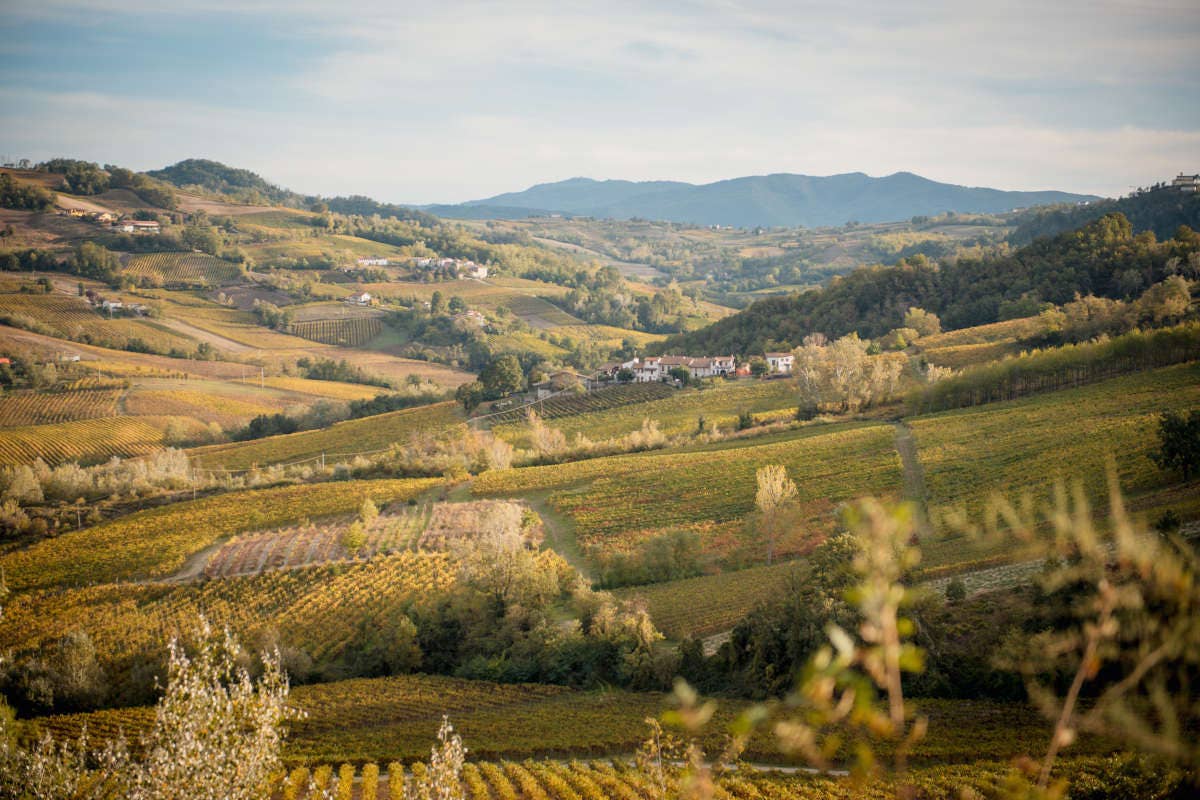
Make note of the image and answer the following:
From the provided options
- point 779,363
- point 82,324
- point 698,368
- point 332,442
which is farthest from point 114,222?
point 779,363

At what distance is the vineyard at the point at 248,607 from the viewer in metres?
35.5

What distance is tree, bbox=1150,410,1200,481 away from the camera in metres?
32.2

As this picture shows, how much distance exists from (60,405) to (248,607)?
54.9m

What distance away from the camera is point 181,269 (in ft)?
466

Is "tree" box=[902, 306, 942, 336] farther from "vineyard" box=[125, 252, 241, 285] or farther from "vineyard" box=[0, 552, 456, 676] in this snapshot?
"vineyard" box=[125, 252, 241, 285]

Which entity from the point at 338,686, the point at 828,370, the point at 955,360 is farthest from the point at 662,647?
the point at 955,360

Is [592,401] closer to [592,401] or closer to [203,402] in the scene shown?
[592,401]

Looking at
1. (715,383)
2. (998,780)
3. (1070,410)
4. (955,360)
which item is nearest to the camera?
(998,780)

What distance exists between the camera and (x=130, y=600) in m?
41.2

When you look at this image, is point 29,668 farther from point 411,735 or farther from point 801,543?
point 801,543

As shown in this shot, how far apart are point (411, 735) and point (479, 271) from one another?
157 meters

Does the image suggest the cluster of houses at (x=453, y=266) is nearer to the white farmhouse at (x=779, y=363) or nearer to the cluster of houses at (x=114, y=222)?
the cluster of houses at (x=114, y=222)

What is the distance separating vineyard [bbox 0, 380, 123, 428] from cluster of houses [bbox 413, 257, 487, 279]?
3730 inches

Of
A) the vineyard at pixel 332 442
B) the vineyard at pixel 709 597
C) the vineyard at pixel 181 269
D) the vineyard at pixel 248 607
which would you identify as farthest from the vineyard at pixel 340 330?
the vineyard at pixel 709 597
